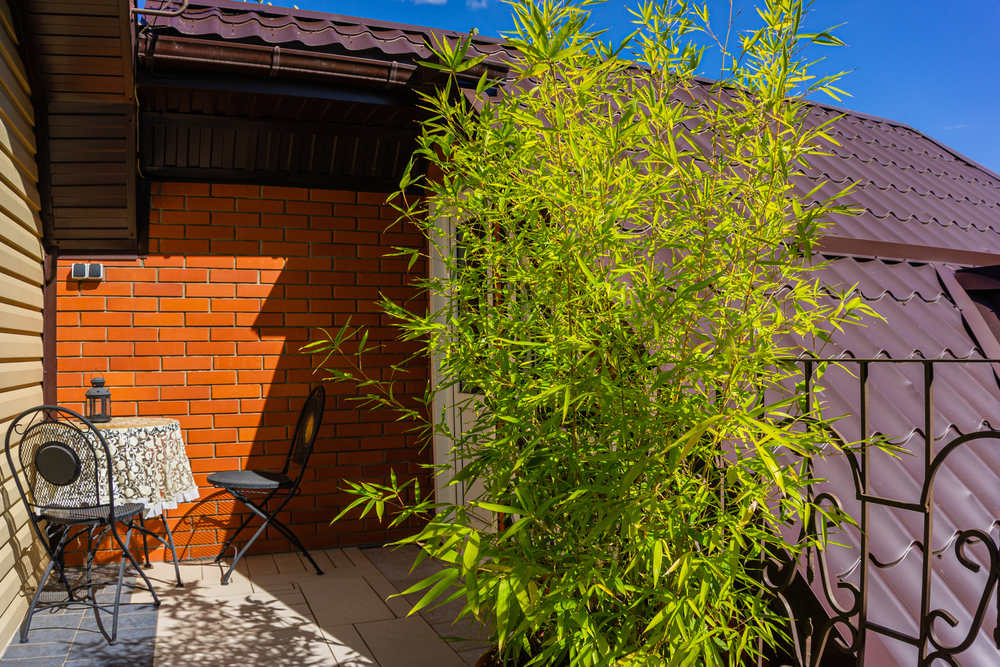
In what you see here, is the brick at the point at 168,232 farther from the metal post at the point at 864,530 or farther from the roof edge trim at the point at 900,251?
the metal post at the point at 864,530

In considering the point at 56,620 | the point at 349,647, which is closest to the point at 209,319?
the point at 56,620

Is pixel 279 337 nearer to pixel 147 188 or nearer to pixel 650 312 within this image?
pixel 147 188

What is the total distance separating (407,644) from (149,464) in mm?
1679

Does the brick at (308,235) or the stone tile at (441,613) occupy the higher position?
the brick at (308,235)

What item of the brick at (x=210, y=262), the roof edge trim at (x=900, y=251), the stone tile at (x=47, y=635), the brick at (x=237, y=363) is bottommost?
the stone tile at (x=47, y=635)

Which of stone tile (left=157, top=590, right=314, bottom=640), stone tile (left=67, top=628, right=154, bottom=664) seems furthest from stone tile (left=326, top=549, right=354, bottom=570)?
stone tile (left=67, top=628, right=154, bottom=664)

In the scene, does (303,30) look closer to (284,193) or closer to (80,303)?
(284,193)

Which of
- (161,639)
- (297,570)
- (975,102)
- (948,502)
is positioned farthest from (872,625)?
(975,102)

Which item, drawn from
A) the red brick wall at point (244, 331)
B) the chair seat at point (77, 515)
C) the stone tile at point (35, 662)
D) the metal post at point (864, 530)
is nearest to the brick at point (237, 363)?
the red brick wall at point (244, 331)

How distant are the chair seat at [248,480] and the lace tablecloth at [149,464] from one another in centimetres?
16

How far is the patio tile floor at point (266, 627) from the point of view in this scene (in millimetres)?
2791

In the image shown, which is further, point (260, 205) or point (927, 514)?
point (260, 205)

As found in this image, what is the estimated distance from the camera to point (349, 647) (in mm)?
2896

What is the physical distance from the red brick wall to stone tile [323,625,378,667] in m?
1.37
